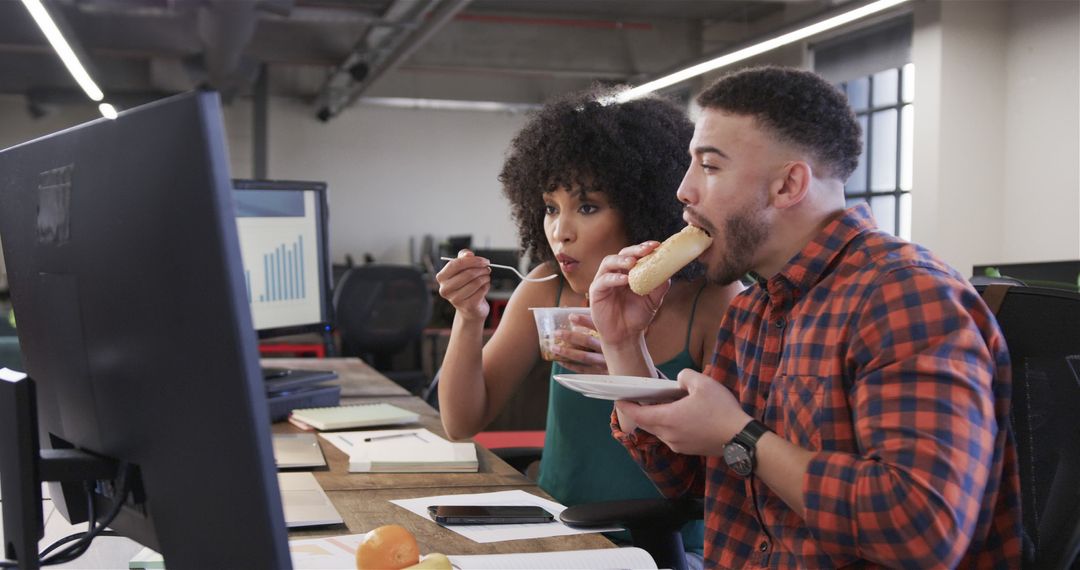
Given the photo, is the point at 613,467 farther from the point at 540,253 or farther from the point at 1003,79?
the point at 1003,79

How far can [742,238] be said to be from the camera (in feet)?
4.67

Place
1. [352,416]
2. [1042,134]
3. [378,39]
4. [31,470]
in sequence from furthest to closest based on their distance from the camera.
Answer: [378,39], [1042,134], [352,416], [31,470]

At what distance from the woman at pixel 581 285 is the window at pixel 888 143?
6090 mm

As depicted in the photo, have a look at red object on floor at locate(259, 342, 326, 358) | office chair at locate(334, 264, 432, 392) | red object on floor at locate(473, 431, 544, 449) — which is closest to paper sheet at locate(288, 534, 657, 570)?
Result: red object on floor at locate(473, 431, 544, 449)

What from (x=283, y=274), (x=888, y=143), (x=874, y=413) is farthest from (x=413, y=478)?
(x=888, y=143)

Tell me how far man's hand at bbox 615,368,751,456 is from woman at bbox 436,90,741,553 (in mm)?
475

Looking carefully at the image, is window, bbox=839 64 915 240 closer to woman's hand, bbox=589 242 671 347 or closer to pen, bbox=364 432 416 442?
pen, bbox=364 432 416 442

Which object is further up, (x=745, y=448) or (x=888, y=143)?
(x=888, y=143)

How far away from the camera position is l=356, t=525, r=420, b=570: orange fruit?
1147mm

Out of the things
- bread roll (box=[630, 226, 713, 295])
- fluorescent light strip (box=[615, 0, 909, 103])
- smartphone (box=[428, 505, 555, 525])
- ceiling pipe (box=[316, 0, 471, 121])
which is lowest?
smartphone (box=[428, 505, 555, 525])

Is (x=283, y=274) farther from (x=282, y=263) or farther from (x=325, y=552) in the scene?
(x=325, y=552)

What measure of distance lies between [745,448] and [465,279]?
84cm

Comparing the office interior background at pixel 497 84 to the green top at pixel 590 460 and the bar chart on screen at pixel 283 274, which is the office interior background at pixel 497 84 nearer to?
the bar chart on screen at pixel 283 274

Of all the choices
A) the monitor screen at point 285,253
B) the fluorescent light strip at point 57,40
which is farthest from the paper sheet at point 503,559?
the fluorescent light strip at point 57,40
